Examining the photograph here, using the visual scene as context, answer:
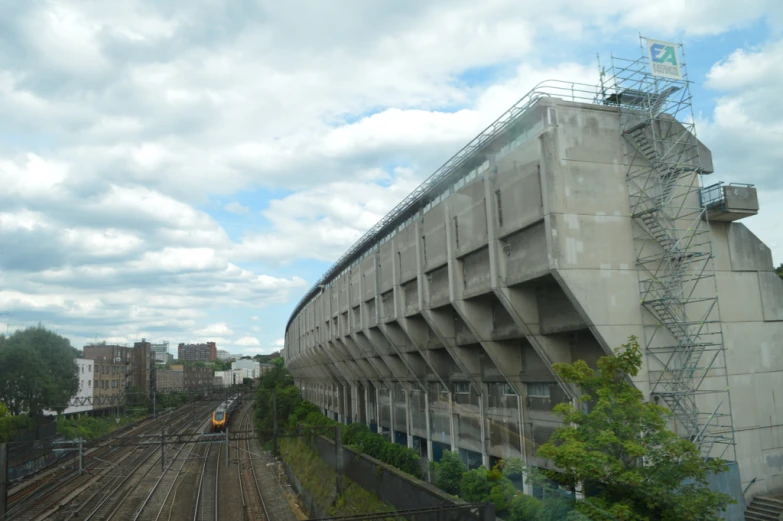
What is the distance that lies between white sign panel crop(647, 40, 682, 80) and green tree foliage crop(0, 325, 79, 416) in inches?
2581

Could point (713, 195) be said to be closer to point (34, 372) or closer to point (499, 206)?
point (499, 206)

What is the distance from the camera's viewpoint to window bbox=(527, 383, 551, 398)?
74.2 ft

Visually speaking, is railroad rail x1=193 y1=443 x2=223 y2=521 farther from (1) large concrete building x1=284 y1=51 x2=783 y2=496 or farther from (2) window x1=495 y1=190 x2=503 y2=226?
(2) window x1=495 y1=190 x2=503 y2=226

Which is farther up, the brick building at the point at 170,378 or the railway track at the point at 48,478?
the brick building at the point at 170,378

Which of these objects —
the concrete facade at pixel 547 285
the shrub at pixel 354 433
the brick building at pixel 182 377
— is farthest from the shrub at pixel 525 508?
the brick building at pixel 182 377

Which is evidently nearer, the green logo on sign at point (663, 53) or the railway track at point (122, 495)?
the green logo on sign at point (663, 53)

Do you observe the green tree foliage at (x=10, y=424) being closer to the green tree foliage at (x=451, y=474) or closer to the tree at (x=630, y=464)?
the green tree foliage at (x=451, y=474)

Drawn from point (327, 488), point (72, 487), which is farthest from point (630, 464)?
point (72, 487)

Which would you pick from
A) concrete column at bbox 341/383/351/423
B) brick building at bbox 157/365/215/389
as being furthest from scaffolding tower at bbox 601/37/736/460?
brick building at bbox 157/365/215/389

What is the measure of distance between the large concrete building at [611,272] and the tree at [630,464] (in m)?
5.81

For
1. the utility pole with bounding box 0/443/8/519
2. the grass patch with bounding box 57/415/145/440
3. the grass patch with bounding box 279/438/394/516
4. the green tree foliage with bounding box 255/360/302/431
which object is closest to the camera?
the utility pole with bounding box 0/443/8/519

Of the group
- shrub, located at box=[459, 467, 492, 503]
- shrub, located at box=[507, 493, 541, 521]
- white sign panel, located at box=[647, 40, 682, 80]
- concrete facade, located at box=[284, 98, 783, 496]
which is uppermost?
white sign panel, located at box=[647, 40, 682, 80]

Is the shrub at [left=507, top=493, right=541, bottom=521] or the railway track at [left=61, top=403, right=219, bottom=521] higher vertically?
the shrub at [left=507, top=493, right=541, bottom=521]

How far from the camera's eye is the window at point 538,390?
22.6m
